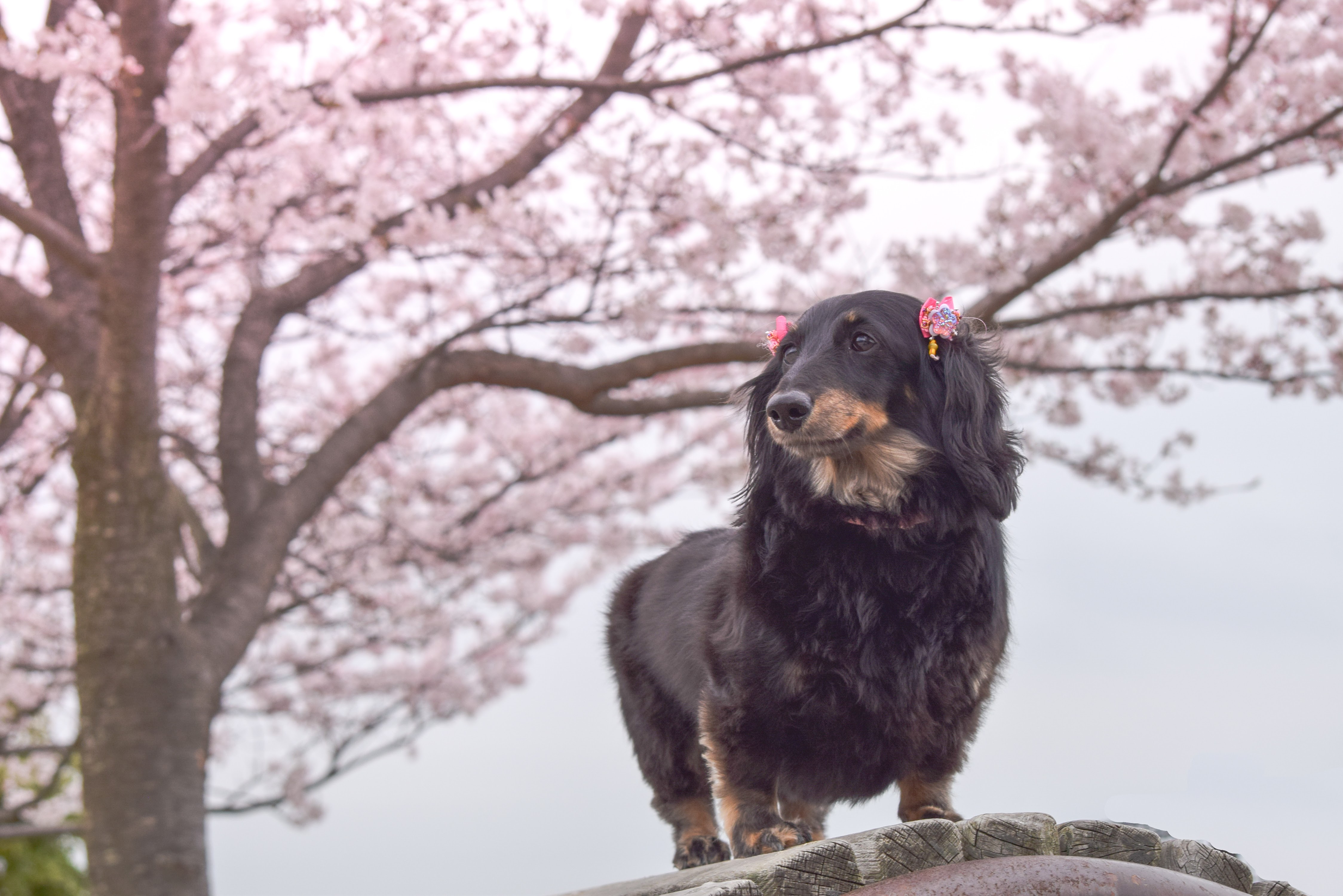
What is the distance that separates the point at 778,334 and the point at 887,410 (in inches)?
16.3

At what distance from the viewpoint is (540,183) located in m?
6.68

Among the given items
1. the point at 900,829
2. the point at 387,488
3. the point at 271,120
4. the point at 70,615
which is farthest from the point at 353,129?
the point at 70,615

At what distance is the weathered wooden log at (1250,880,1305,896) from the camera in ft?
7.91

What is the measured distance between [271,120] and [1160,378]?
197 inches

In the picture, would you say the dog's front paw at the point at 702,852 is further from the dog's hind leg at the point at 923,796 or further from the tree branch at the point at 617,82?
the tree branch at the point at 617,82

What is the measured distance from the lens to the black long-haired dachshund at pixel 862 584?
2.41 metres

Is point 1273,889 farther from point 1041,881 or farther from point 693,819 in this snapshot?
point 693,819

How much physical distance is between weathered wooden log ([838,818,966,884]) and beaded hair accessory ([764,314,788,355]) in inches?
44.8

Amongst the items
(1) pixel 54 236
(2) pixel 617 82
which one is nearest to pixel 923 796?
(2) pixel 617 82

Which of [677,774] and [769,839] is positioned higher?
[677,774]

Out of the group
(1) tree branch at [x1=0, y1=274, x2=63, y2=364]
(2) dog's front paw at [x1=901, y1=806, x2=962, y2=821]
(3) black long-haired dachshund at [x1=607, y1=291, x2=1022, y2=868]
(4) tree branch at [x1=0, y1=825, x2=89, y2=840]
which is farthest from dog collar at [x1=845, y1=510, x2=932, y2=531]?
(1) tree branch at [x1=0, y1=274, x2=63, y2=364]

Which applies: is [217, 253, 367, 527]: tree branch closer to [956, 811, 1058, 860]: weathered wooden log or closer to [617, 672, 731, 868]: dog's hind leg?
[617, 672, 731, 868]: dog's hind leg

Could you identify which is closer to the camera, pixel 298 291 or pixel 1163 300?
pixel 1163 300

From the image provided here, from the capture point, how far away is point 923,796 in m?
2.56
